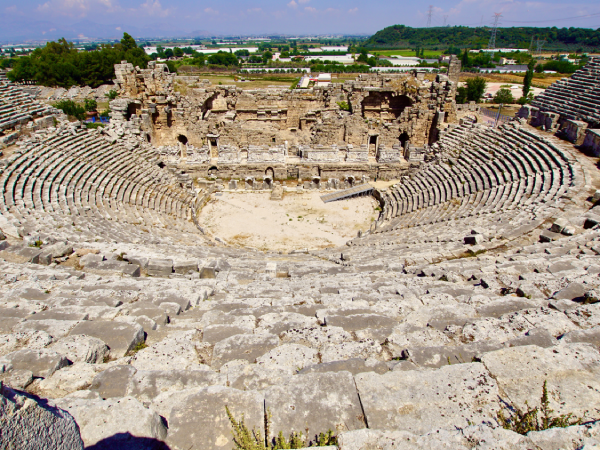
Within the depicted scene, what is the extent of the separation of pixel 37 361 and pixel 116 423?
1.54 metres

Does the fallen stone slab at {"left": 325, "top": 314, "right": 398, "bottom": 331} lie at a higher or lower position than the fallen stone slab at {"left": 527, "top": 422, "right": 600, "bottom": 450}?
lower

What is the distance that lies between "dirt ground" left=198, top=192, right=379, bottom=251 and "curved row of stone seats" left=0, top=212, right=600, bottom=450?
29.1 feet

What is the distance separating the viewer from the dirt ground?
52.2ft

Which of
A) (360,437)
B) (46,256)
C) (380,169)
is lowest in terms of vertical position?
(380,169)

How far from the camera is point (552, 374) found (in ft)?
10.7

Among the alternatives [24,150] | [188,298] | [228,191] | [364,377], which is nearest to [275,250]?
[228,191]

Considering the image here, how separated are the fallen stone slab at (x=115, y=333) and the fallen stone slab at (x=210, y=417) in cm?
148

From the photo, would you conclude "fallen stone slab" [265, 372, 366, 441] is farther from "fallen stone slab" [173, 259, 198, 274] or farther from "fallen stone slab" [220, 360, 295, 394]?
"fallen stone slab" [173, 259, 198, 274]

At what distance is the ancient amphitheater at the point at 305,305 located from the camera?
9.30 feet

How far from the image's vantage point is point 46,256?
7645 mm

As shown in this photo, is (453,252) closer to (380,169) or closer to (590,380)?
(590,380)

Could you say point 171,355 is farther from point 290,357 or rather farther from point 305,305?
point 305,305

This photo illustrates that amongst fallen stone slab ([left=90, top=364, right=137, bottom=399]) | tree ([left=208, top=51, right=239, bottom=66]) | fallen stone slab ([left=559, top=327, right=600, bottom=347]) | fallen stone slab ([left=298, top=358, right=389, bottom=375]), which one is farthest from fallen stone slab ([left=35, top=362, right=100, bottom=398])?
tree ([left=208, top=51, right=239, bottom=66])

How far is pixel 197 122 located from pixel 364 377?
74.3 ft
